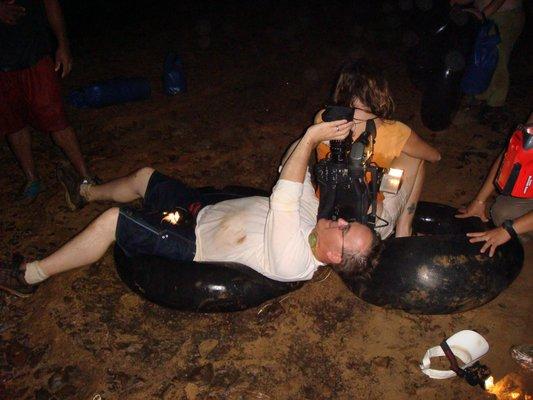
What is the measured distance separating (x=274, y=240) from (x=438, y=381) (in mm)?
1667

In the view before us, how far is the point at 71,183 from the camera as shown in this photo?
389 cm

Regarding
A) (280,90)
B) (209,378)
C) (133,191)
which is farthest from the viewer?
(280,90)

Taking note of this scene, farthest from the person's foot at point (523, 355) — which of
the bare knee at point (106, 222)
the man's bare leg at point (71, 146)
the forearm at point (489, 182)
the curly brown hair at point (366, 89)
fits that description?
the man's bare leg at point (71, 146)

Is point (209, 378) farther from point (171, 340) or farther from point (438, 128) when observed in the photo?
point (438, 128)

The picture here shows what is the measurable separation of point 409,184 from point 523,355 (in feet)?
5.29

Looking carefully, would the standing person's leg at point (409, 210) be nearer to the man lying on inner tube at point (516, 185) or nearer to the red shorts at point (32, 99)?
the man lying on inner tube at point (516, 185)

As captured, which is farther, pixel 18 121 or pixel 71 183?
pixel 71 183

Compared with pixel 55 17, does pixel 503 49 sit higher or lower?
higher

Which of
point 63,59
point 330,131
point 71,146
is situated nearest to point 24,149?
point 71,146

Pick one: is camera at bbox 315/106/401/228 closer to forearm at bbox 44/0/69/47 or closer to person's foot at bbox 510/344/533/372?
person's foot at bbox 510/344/533/372

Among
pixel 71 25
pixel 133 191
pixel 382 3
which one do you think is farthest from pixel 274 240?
pixel 382 3

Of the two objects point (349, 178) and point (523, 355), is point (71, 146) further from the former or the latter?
point (523, 355)

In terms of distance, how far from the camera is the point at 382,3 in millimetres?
11500

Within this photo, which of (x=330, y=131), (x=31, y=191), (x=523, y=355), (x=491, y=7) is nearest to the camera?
(x=330, y=131)
